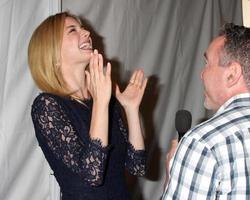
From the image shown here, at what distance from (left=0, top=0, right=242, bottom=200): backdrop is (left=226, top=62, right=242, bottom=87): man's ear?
2.66ft

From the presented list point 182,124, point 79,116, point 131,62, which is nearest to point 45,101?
point 79,116

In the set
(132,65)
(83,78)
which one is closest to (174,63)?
(132,65)

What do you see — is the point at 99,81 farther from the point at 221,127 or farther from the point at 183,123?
the point at 221,127

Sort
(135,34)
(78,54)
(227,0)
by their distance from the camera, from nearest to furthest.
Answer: (78,54)
(135,34)
(227,0)

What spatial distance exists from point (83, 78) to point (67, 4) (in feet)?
1.28

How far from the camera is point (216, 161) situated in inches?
28.6

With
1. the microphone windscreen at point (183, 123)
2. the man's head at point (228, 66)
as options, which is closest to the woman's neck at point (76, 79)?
the microphone windscreen at point (183, 123)

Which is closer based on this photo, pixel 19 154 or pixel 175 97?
pixel 19 154

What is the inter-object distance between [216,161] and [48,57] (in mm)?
646

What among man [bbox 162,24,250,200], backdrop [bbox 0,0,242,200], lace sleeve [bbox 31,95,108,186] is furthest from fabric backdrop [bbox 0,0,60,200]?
man [bbox 162,24,250,200]

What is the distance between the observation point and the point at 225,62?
2.70ft

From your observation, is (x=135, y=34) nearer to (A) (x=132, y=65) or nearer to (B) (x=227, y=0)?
(A) (x=132, y=65)

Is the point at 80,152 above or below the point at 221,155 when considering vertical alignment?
below

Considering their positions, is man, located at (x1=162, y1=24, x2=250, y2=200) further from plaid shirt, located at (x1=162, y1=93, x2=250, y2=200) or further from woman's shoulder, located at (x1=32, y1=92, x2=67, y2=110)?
woman's shoulder, located at (x1=32, y1=92, x2=67, y2=110)
